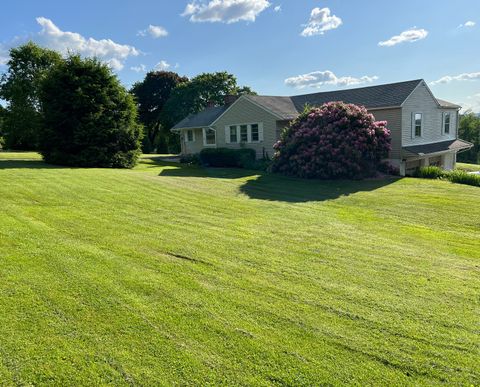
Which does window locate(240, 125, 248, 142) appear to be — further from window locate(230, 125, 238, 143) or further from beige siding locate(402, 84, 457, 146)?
beige siding locate(402, 84, 457, 146)

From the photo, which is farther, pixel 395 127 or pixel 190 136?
pixel 190 136

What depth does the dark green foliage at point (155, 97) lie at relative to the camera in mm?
50000

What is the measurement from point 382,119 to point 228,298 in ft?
64.4

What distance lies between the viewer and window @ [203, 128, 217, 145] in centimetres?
2925

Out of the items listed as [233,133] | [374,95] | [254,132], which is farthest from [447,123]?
[233,133]

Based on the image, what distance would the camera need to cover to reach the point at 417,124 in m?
22.4

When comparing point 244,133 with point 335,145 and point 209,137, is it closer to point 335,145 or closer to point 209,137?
point 209,137

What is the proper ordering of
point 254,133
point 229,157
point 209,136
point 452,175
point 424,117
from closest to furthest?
point 452,175
point 424,117
point 229,157
point 254,133
point 209,136

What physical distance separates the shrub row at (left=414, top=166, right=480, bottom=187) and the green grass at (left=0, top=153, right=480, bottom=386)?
26.3 feet

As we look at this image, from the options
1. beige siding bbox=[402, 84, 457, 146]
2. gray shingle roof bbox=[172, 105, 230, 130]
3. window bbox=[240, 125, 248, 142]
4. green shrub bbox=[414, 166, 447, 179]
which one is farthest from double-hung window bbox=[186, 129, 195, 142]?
green shrub bbox=[414, 166, 447, 179]

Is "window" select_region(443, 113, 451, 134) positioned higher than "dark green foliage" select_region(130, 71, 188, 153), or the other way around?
"dark green foliage" select_region(130, 71, 188, 153)

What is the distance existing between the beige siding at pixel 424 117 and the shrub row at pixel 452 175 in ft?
10.0

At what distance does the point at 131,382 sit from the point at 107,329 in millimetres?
808

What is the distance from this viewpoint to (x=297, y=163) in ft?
60.1
